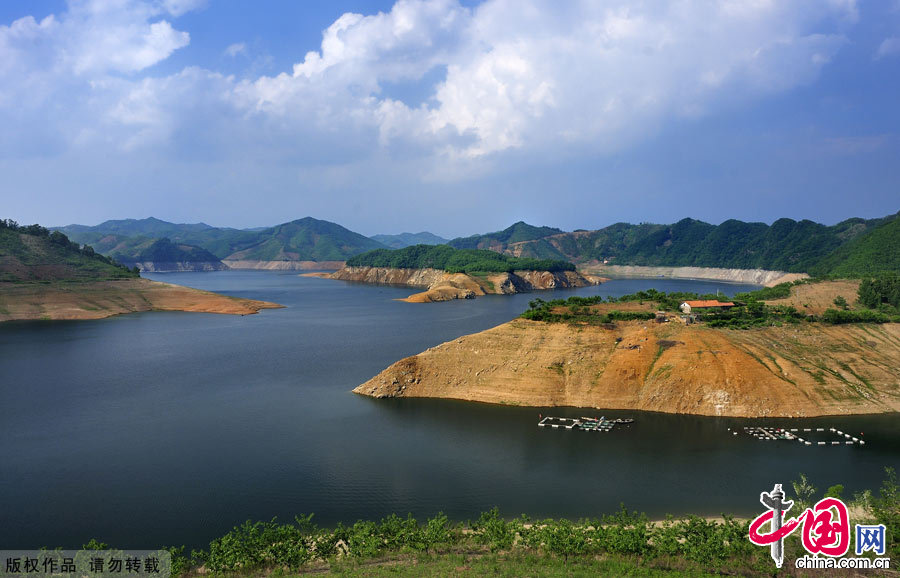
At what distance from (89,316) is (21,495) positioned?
3736 inches

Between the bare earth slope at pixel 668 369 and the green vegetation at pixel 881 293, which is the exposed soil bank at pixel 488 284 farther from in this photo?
the green vegetation at pixel 881 293

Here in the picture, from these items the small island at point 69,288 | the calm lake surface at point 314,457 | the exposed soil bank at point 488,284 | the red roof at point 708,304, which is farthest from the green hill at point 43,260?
the red roof at point 708,304

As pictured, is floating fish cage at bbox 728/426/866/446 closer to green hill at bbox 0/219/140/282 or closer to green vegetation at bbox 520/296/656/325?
green vegetation at bbox 520/296/656/325

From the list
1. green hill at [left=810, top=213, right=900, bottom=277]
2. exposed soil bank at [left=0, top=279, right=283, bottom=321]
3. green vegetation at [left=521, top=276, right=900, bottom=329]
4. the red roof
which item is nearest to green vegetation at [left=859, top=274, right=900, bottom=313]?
green vegetation at [left=521, top=276, right=900, bottom=329]

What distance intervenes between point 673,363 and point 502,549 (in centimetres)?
3111

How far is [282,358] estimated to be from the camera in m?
70.1

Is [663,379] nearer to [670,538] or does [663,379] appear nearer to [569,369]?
[569,369]

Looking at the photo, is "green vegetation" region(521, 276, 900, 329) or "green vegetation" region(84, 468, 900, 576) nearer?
"green vegetation" region(84, 468, 900, 576)

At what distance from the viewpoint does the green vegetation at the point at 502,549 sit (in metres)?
22.5

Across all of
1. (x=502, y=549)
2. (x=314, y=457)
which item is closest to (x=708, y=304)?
(x=314, y=457)

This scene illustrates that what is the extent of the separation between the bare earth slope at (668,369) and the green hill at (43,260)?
110 m

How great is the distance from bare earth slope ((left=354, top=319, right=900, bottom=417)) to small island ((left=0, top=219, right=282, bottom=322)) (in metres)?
82.6

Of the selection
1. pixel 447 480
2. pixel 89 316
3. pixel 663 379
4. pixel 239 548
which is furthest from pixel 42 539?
pixel 89 316

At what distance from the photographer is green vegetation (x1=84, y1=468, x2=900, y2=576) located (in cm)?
2250
